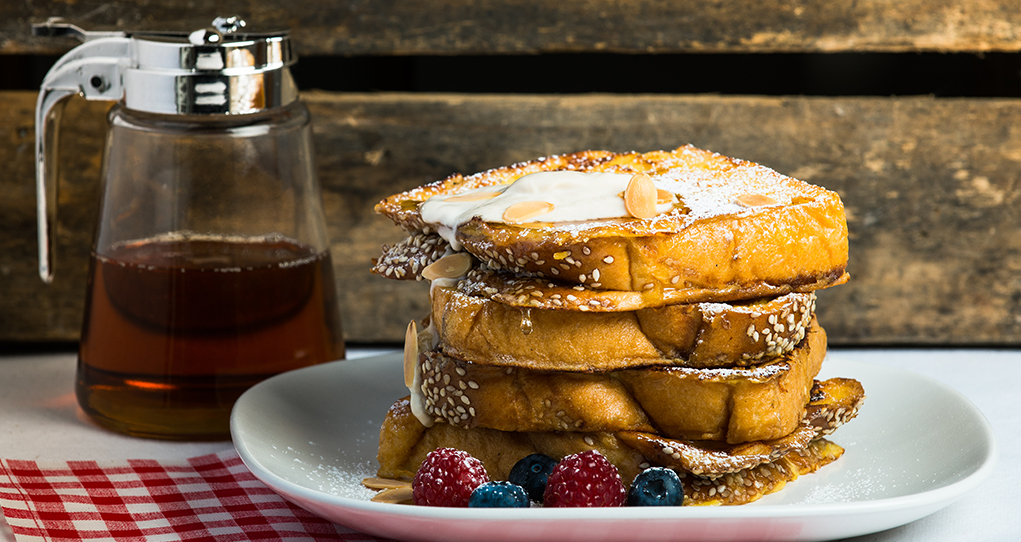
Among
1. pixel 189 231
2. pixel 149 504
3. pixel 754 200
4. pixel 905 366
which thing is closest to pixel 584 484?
pixel 754 200

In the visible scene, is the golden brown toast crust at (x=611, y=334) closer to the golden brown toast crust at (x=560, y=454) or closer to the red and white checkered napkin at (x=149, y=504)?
the golden brown toast crust at (x=560, y=454)

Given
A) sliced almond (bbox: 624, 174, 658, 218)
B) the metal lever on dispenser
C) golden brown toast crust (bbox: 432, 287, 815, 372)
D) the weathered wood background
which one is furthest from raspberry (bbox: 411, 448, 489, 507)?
the weathered wood background

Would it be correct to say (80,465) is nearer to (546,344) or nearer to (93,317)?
(93,317)

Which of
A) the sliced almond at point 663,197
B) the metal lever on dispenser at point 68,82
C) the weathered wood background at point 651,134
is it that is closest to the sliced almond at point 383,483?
the sliced almond at point 663,197

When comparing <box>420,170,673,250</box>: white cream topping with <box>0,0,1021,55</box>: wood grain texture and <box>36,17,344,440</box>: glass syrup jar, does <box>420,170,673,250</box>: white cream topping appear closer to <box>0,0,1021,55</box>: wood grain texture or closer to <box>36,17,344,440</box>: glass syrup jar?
<box>36,17,344,440</box>: glass syrup jar

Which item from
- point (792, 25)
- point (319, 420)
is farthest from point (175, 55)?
point (792, 25)

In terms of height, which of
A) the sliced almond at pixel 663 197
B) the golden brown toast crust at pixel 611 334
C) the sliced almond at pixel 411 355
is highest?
the sliced almond at pixel 663 197
